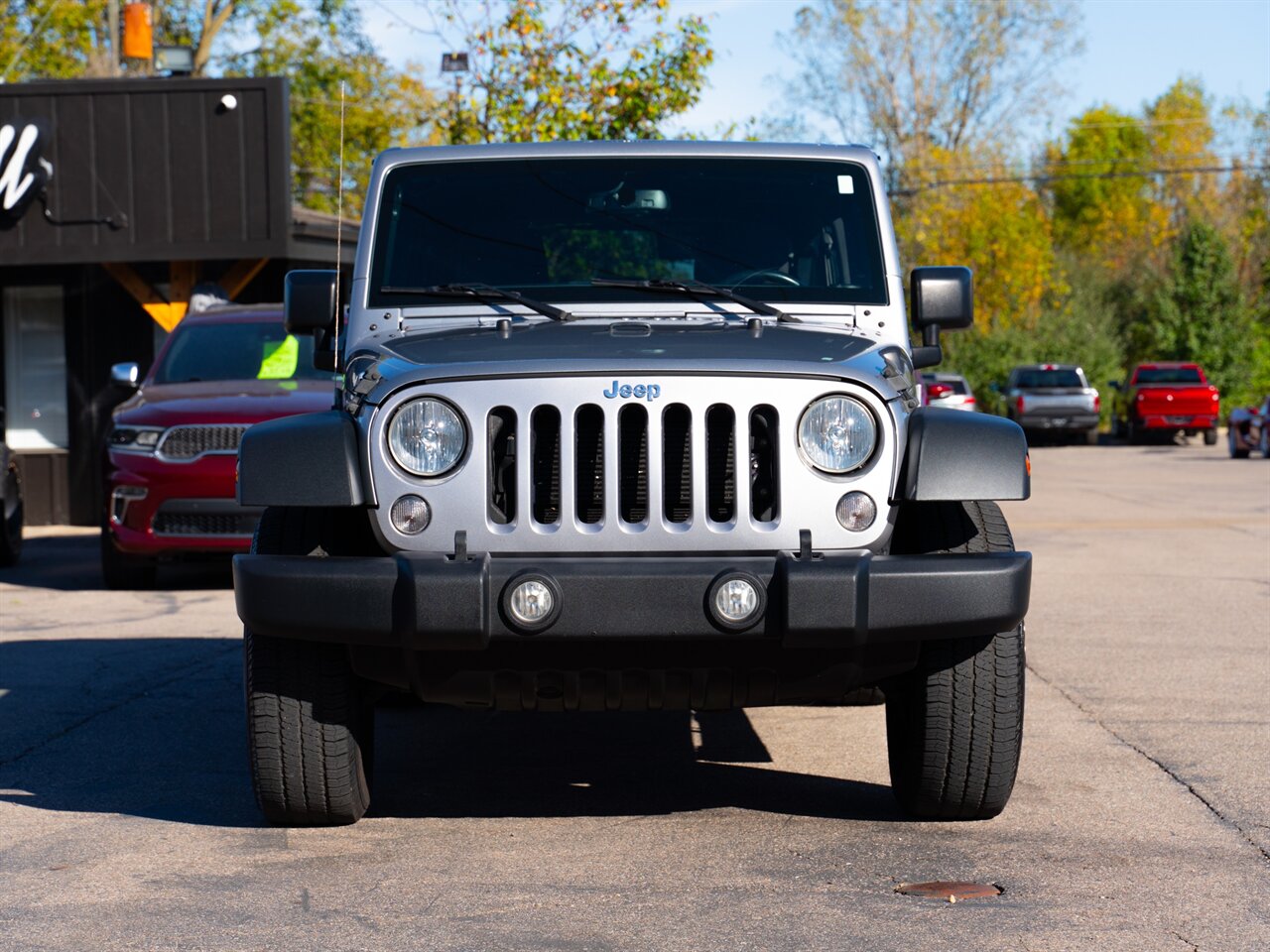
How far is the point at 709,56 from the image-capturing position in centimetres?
2048

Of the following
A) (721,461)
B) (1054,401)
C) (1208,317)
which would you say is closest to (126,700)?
(721,461)

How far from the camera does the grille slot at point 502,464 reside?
466 cm

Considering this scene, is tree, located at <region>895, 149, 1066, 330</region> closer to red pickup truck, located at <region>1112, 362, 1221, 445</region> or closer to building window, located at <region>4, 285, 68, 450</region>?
red pickup truck, located at <region>1112, 362, 1221, 445</region>

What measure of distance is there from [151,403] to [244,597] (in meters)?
7.47

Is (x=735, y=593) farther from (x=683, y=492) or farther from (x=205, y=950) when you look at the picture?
(x=205, y=950)

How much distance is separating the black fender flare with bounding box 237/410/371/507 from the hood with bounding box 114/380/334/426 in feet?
21.1

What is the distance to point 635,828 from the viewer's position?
5.18 metres

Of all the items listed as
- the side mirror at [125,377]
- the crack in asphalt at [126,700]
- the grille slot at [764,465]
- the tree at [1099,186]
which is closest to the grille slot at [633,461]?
the grille slot at [764,465]

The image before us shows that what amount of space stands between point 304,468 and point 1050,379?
34.5 metres

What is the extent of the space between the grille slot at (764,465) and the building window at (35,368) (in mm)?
15638

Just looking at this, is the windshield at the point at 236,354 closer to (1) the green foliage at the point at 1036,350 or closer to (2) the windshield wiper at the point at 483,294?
(2) the windshield wiper at the point at 483,294

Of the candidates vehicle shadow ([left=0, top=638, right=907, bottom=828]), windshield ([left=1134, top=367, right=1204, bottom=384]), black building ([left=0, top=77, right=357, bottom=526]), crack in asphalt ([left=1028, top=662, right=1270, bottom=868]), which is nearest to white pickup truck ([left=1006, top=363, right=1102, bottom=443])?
windshield ([left=1134, top=367, right=1204, bottom=384])

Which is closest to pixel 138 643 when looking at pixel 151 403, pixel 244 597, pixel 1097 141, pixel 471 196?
pixel 151 403

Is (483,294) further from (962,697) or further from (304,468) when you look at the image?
(962,697)
